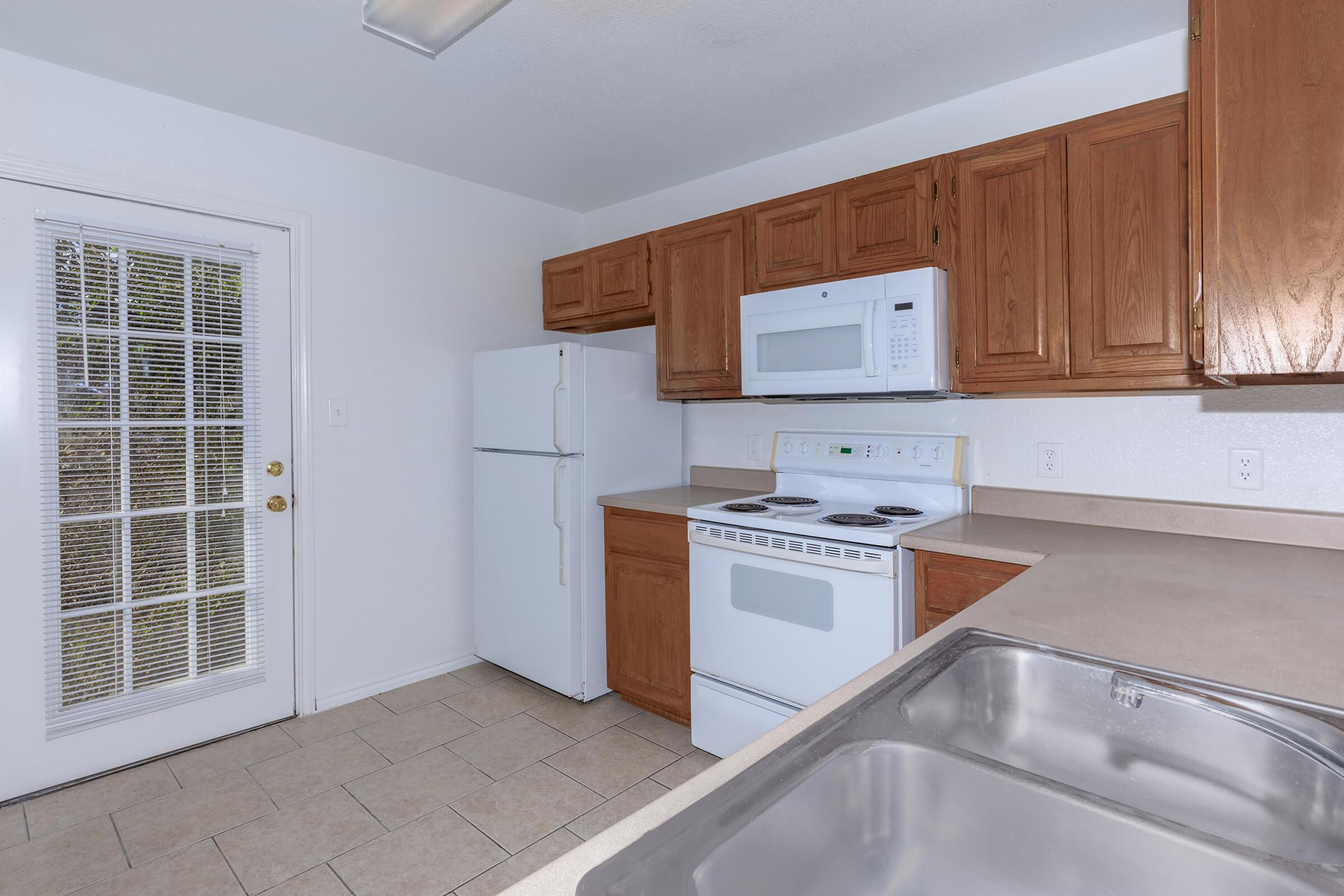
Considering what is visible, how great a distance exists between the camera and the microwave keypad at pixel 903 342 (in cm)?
221

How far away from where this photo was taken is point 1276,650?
3.26 ft

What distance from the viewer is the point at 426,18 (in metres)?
1.57

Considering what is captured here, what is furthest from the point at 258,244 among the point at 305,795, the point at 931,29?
the point at 931,29

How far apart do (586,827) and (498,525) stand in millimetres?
1478

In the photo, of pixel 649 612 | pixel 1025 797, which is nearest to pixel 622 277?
pixel 649 612

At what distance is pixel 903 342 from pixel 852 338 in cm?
19

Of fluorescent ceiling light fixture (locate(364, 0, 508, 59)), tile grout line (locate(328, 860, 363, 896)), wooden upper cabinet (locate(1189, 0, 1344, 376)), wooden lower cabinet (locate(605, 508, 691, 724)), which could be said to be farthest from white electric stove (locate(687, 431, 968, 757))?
fluorescent ceiling light fixture (locate(364, 0, 508, 59))

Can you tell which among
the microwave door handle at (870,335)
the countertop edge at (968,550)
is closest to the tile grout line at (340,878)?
the countertop edge at (968,550)

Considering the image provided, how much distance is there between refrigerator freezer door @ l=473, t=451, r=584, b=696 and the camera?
2.89 metres

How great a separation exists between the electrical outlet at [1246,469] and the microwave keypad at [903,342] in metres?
0.91

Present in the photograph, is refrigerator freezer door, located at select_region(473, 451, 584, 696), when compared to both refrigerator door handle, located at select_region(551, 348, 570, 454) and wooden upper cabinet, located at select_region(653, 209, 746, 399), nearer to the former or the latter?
refrigerator door handle, located at select_region(551, 348, 570, 454)

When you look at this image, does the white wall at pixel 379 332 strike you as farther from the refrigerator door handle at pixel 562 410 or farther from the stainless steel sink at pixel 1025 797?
the stainless steel sink at pixel 1025 797

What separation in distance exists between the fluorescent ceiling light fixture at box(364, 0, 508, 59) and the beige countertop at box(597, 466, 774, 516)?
1.65 m

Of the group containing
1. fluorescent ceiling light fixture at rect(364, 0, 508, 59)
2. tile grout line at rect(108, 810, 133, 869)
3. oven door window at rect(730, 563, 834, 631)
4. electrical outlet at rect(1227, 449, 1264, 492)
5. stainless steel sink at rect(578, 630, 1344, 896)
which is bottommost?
tile grout line at rect(108, 810, 133, 869)
